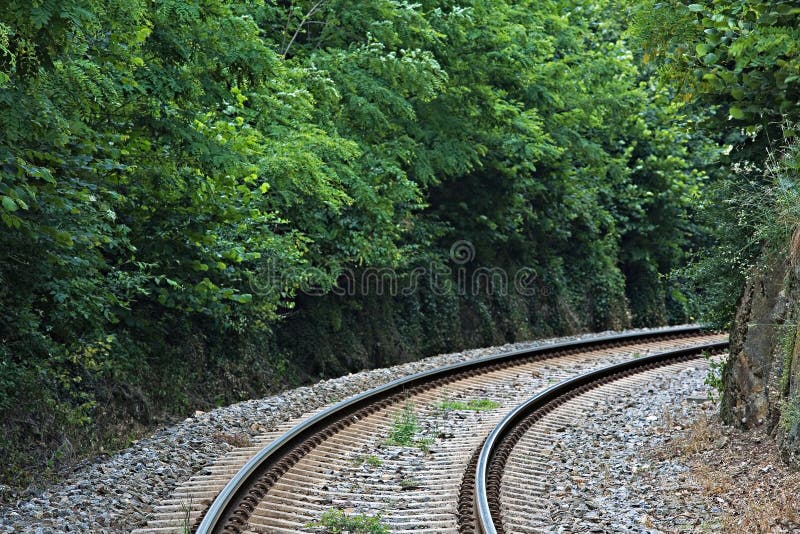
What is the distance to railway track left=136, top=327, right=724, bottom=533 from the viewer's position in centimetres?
848

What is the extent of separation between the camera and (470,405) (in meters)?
14.3

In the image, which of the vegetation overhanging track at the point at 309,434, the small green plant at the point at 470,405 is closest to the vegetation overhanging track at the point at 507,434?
the small green plant at the point at 470,405

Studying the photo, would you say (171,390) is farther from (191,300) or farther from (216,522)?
(216,522)

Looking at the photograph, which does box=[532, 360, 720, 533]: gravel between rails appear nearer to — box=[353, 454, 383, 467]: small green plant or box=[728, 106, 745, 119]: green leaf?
box=[353, 454, 383, 467]: small green plant

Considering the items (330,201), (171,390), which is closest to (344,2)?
(330,201)

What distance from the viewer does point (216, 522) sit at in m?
8.17

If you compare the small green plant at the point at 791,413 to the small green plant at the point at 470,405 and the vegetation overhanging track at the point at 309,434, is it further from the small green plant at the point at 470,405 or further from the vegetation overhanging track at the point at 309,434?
the small green plant at the point at 470,405

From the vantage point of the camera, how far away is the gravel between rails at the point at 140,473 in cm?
855

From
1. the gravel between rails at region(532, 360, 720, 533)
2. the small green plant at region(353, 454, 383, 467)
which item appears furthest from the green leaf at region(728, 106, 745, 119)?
the small green plant at region(353, 454, 383, 467)

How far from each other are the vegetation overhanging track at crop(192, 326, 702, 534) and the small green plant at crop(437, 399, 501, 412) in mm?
732

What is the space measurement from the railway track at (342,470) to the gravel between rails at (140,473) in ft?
0.94

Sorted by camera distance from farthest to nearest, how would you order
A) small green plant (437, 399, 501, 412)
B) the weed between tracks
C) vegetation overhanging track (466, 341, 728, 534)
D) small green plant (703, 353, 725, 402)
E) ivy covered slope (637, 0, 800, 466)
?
1. small green plant (437, 399, 501, 412)
2. small green plant (703, 353, 725, 402)
3. the weed between tracks
4. ivy covered slope (637, 0, 800, 466)
5. vegetation overhanging track (466, 341, 728, 534)

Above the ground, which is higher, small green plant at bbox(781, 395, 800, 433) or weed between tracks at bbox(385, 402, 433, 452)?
small green plant at bbox(781, 395, 800, 433)

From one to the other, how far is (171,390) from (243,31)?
5.83 meters
